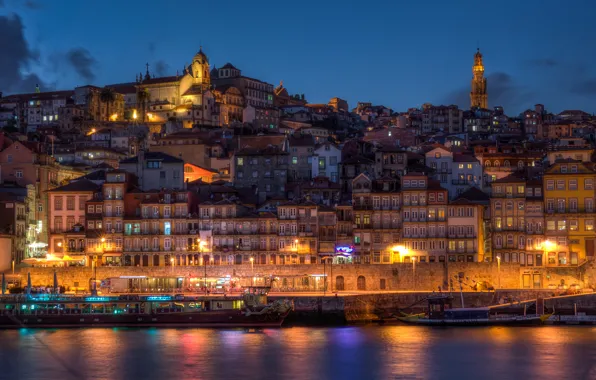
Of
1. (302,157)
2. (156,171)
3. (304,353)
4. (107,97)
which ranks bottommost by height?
(304,353)

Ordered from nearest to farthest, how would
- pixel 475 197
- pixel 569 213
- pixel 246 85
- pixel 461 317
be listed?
pixel 461 317 → pixel 569 213 → pixel 475 197 → pixel 246 85

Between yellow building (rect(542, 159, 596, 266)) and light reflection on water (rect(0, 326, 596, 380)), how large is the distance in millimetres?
14403

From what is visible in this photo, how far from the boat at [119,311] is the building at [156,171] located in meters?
23.6

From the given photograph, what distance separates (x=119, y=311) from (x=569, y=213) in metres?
35.6

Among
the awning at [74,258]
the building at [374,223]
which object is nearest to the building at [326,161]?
the building at [374,223]

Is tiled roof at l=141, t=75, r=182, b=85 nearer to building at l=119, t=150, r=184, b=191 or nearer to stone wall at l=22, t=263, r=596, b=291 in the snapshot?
building at l=119, t=150, r=184, b=191

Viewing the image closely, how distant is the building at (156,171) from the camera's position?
9475 centimetres

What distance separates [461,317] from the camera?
233 ft

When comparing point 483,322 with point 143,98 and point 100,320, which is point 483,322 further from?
point 143,98

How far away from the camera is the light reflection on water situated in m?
53.2

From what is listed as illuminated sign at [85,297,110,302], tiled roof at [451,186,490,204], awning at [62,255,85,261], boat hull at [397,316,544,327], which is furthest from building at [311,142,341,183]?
illuminated sign at [85,297,110,302]

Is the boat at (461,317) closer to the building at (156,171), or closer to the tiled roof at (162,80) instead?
the building at (156,171)

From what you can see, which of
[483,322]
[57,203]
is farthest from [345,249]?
[57,203]

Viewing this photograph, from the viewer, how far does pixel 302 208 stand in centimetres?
8431
